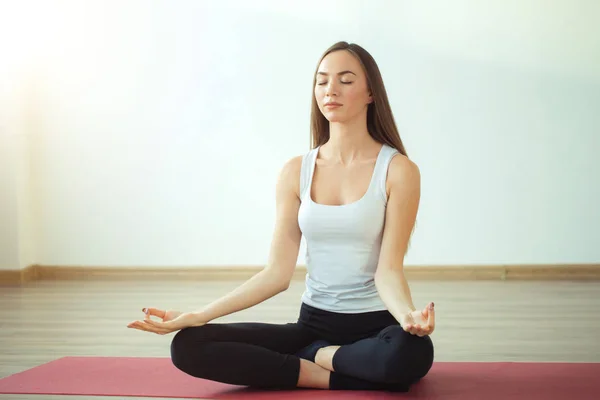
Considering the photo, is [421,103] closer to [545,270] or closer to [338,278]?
A: [545,270]

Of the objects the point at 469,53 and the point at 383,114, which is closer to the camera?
the point at 383,114

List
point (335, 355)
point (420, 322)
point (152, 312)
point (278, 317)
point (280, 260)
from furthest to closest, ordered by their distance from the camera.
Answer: point (278, 317) → point (280, 260) → point (335, 355) → point (152, 312) → point (420, 322)

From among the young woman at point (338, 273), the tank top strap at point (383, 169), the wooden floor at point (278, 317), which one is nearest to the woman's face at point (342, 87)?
the young woman at point (338, 273)

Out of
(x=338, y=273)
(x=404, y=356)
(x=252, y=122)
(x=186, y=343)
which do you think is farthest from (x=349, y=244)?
(x=252, y=122)

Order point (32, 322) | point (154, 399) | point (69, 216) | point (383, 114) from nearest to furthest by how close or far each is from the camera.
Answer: point (154, 399) → point (383, 114) → point (32, 322) → point (69, 216)

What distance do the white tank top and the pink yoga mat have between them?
260 millimetres

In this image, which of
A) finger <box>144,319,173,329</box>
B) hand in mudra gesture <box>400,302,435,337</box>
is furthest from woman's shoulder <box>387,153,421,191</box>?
finger <box>144,319,173,329</box>

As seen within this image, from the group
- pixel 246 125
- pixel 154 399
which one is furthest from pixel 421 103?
pixel 154 399

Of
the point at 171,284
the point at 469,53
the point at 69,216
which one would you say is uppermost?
the point at 469,53

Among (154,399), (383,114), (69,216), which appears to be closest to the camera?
(154,399)

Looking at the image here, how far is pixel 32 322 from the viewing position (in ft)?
12.1

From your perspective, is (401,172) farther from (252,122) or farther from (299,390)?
(252,122)

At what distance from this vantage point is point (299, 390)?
2.29 metres

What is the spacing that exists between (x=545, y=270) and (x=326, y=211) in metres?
2.96
